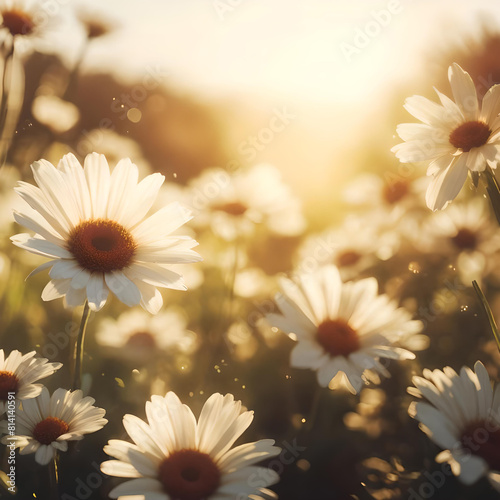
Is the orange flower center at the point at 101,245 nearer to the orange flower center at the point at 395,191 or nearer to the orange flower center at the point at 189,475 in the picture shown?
the orange flower center at the point at 189,475

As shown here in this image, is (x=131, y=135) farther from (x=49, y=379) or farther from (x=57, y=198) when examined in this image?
(x=57, y=198)

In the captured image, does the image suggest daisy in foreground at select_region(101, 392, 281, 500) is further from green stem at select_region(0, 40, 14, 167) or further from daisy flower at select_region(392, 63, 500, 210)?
green stem at select_region(0, 40, 14, 167)

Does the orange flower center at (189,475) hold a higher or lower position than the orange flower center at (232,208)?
lower

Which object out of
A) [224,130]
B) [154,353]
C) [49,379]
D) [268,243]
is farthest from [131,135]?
[49,379]

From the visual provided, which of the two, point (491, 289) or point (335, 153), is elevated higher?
point (335, 153)

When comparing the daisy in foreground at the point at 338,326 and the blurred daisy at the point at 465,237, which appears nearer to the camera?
the daisy in foreground at the point at 338,326

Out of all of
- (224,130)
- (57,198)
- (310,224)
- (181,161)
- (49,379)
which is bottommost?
(49,379)

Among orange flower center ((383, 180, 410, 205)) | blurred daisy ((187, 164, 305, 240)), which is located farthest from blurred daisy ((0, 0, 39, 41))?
orange flower center ((383, 180, 410, 205))

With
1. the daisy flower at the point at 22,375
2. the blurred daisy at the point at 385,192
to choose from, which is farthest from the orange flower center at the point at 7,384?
the blurred daisy at the point at 385,192
